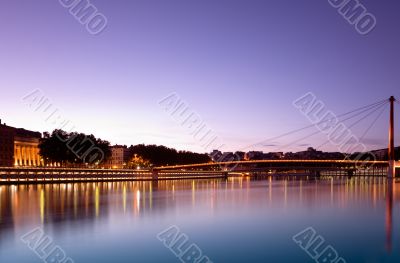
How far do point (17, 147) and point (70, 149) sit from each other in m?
43.6

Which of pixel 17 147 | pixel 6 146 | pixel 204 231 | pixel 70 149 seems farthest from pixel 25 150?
pixel 204 231

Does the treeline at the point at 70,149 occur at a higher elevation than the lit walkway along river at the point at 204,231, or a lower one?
higher

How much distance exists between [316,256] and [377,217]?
1352 cm

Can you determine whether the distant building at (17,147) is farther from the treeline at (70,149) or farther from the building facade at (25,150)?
the treeline at (70,149)

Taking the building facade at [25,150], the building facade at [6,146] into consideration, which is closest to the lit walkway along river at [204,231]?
the building facade at [6,146]

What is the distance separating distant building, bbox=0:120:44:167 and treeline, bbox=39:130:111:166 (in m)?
22.3

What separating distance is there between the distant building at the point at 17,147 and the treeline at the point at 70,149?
22278mm

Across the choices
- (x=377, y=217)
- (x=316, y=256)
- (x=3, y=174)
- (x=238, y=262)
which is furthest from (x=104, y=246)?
(x=3, y=174)

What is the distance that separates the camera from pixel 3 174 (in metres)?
64.6

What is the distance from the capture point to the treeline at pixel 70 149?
9550 centimetres

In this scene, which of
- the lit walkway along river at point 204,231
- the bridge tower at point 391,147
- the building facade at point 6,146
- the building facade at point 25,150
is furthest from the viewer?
the building facade at point 25,150

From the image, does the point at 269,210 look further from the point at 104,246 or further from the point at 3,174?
the point at 3,174

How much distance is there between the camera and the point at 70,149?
95625 mm

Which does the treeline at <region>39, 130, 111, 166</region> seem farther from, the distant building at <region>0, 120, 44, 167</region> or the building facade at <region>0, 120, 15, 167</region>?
the building facade at <region>0, 120, 15, 167</region>
